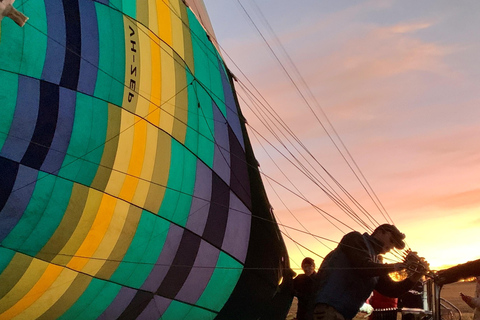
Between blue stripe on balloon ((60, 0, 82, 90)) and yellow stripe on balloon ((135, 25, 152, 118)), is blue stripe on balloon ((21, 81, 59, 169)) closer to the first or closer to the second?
blue stripe on balloon ((60, 0, 82, 90))

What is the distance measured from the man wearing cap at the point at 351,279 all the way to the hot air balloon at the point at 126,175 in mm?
2341

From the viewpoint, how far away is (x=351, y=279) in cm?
486

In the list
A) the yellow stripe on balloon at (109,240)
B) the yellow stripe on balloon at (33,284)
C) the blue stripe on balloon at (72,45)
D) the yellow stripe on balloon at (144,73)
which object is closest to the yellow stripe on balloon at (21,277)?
the yellow stripe on balloon at (33,284)

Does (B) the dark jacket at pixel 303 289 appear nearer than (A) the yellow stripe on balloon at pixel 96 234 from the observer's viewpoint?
No

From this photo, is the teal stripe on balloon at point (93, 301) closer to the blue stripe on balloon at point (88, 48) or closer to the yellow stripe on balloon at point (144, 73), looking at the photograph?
the yellow stripe on balloon at point (144, 73)

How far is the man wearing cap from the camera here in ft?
15.5

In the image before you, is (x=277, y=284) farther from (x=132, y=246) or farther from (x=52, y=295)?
(x=52, y=295)

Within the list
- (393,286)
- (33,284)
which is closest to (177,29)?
(33,284)

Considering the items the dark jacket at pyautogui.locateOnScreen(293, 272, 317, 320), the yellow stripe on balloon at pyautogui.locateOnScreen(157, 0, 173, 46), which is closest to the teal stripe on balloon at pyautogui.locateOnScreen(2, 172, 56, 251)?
the yellow stripe on balloon at pyautogui.locateOnScreen(157, 0, 173, 46)

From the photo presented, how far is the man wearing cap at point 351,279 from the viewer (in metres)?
4.73

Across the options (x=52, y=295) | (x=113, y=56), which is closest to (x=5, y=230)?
(x=52, y=295)

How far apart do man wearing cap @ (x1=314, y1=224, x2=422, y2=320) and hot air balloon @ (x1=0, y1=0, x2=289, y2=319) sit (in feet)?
7.68

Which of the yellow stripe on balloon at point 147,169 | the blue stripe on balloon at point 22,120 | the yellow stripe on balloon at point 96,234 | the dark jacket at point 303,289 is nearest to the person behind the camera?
the blue stripe on balloon at point 22,120

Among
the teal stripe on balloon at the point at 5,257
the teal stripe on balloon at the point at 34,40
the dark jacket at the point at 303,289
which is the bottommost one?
the teal stripe on balloon at the point at 5,257
